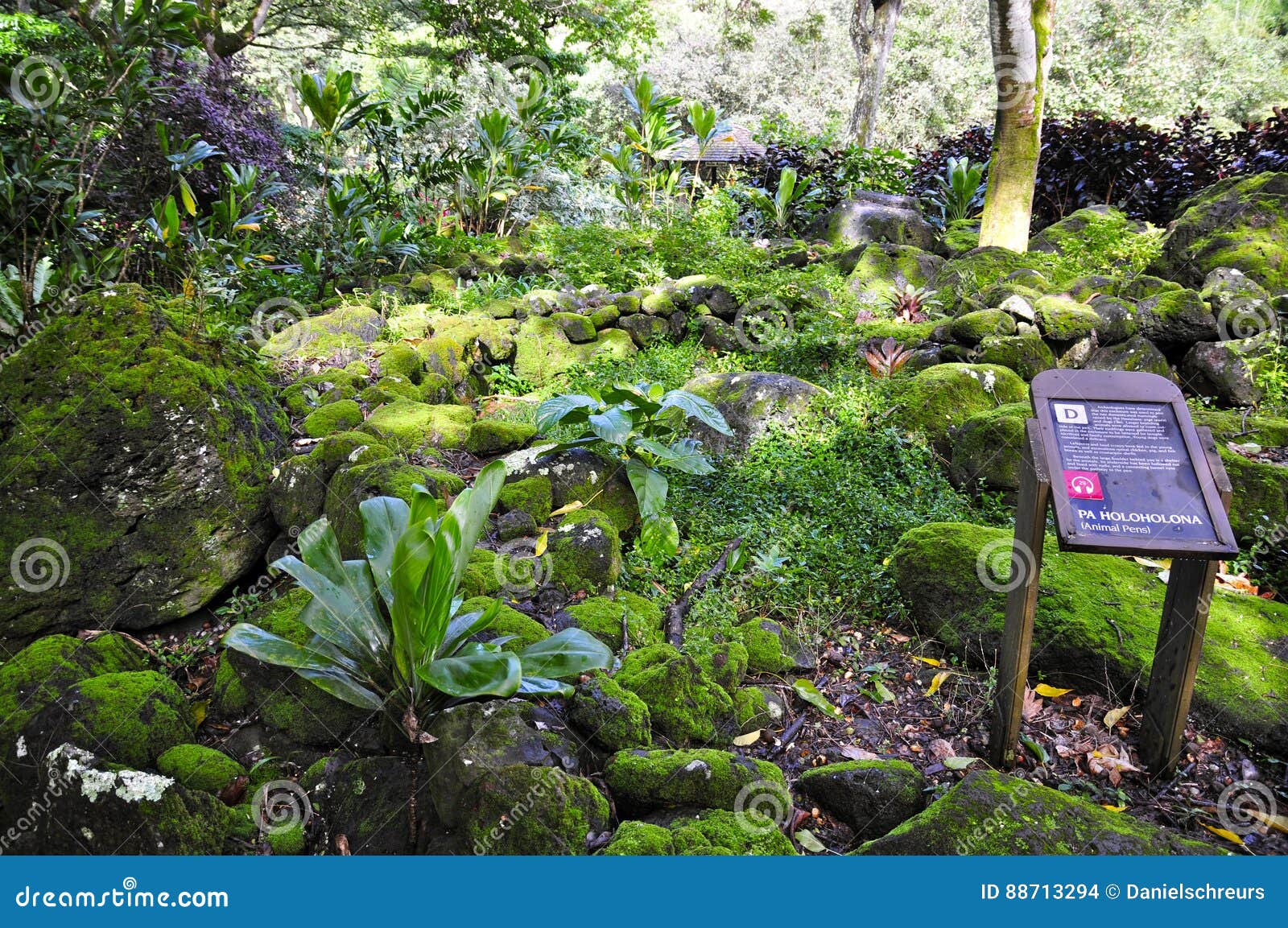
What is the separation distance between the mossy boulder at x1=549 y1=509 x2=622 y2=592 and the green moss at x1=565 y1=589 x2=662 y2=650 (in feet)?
0.32

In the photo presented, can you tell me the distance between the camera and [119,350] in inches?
129

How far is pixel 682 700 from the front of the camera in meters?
2.65

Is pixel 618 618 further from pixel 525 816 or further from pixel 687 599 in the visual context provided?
pixel 525 816

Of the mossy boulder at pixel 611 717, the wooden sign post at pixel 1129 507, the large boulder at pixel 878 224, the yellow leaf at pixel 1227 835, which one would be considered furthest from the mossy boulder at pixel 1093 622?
the large boulder at pixel 878 224

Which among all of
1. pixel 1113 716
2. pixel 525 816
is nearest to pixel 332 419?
pixel 525 816

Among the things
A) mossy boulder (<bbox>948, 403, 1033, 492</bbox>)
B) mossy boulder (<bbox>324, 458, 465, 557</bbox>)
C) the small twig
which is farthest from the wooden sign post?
mossy boulder (<bbox>324, 458, 465, 557</bbox>)

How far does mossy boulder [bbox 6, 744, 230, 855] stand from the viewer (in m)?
2.03

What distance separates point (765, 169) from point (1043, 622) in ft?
30.7

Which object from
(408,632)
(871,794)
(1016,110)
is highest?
(1016,110)

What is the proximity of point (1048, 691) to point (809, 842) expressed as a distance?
1356 mm

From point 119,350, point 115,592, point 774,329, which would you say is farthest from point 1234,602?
point 119,350

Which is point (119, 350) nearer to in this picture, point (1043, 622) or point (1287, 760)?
point (1043, 622)

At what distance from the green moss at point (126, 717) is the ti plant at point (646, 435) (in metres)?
2.00

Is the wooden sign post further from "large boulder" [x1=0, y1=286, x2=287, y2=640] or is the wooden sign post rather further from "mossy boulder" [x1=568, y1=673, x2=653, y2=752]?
"large boulder" [x1=0, y1=286, x2=287, y2=640]
